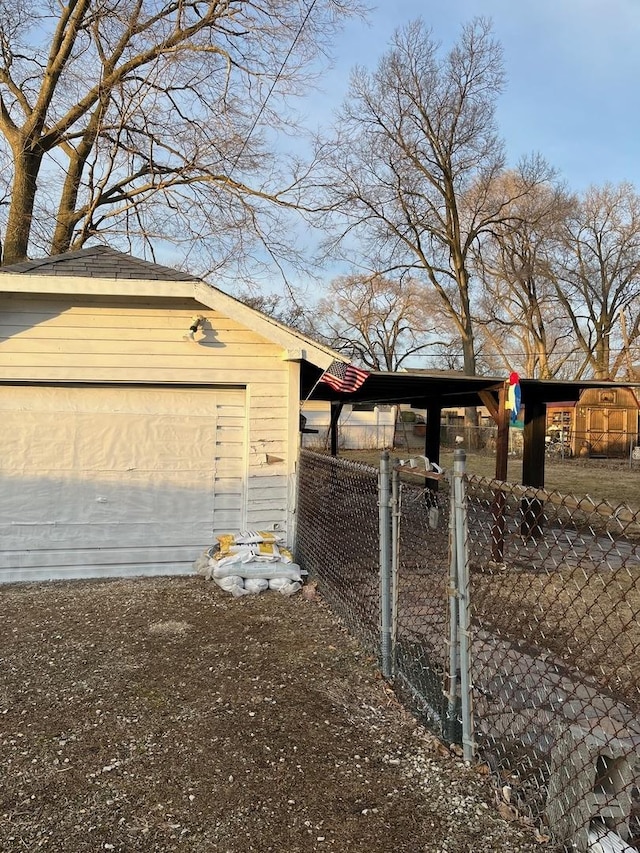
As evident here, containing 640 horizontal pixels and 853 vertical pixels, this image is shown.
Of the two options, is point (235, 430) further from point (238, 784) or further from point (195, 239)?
point (195, 239)

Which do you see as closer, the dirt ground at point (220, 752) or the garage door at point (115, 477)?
the dirt ground at point (220, 752)

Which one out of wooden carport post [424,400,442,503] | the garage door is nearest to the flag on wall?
the garage door

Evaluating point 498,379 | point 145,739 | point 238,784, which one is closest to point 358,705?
point 238,784

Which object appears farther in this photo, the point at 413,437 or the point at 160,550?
the point at 413,437

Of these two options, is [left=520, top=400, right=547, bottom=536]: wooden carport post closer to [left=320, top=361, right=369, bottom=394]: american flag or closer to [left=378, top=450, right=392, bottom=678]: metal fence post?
[left=320, top=361, right=369, bottom=394]: american flag

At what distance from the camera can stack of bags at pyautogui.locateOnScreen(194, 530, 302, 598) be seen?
5.43 m

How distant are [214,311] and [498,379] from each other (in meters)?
3.75

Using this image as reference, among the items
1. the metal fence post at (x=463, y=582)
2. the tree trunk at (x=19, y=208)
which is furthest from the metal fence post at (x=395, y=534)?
the tree trunk at (x=19, y=208)

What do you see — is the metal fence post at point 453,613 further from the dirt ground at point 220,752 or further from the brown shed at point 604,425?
the brown shed at point 604,425

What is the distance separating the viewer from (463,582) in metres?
2.57

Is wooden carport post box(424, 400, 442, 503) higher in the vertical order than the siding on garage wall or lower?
lower

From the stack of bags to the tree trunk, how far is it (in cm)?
1159

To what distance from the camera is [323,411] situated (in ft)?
110

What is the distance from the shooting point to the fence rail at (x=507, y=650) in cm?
215
